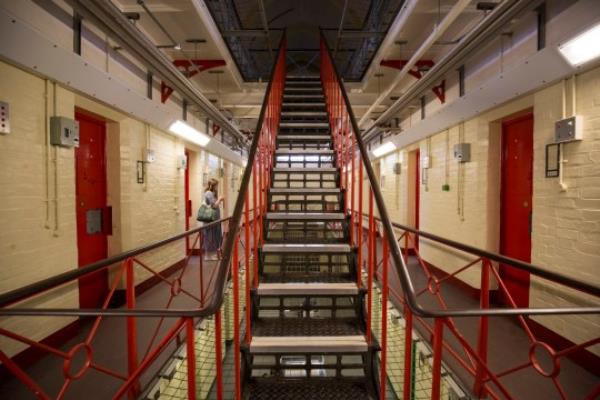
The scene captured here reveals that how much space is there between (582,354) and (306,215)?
2.86 metres

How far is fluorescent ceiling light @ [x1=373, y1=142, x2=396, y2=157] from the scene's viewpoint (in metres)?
7.48

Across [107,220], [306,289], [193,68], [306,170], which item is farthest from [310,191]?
[193,68]

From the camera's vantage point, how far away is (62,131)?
9.99 ft

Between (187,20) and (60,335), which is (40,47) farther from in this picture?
(60,335)

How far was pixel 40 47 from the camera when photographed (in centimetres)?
266

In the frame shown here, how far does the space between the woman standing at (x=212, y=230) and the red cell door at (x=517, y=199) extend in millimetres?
4719

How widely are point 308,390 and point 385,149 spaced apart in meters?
6.71

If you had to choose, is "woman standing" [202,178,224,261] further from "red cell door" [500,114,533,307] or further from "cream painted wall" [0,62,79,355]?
"red cell door" [500,114,533,307]

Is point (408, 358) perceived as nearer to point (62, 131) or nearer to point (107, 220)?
point (62, 131)

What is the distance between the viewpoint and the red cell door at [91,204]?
3.86 metres

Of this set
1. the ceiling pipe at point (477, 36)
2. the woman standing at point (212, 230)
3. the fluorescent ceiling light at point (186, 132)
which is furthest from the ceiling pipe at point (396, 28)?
the woman standing at point (212, 230)

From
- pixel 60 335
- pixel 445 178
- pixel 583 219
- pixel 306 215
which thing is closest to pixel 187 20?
pixel 306 215

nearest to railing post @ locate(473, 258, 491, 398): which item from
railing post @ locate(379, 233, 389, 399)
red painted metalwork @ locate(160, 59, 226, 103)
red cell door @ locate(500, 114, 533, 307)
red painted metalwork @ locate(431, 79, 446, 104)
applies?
railing post @ locate(379, 233, 389, 399)

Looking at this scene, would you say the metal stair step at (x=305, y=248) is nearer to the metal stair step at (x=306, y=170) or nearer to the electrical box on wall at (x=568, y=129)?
the metal stair step at (x=306, y=170)
